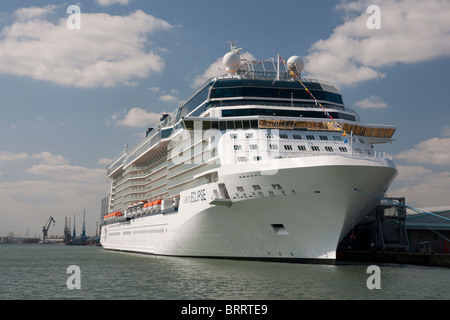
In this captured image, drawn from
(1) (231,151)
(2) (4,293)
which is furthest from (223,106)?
(2) (4,293)

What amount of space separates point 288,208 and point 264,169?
267cm

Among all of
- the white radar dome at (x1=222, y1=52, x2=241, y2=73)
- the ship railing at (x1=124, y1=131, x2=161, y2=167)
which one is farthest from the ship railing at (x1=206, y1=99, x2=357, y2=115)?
the ship railing at (x1=124, y1=131, x2=161, y2=167)

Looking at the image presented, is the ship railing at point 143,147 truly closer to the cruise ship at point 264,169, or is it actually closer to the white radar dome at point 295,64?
the cruise ship at point 264,169

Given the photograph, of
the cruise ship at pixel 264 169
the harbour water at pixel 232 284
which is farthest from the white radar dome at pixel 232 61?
the harbour water at pixel 232 284

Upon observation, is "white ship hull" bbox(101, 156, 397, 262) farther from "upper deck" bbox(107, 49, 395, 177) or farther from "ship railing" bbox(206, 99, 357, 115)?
"ship railing" bbox(206, 99, 357, 115)

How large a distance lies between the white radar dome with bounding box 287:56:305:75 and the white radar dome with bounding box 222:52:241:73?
4491 mm

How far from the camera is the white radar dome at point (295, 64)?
4203 cm

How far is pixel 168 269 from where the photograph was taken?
98.0 feet

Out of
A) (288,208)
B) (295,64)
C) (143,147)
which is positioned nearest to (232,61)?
(295,64)

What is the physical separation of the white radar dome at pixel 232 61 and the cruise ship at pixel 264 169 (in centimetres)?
8

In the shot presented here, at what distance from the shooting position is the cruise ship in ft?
91.1

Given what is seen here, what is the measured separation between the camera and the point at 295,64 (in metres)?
42.1
